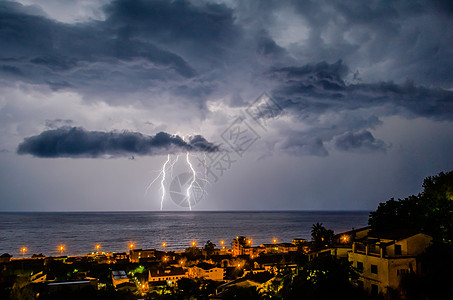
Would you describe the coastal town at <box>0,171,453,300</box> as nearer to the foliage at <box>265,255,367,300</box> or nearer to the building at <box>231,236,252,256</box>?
the foliage at <box>265,255,367,300</box>

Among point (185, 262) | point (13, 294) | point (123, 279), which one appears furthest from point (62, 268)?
point (13, 294)

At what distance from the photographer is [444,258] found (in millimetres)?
16625

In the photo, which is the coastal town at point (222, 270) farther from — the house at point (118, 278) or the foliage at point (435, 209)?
the foliage at point (435, 209)

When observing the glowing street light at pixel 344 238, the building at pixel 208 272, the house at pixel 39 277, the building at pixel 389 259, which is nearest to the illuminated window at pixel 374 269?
the building at pixel 389 259

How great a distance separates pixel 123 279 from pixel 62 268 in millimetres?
9946

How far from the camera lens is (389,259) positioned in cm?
1920

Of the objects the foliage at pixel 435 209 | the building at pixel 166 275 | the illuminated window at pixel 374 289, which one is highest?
the foliage at pixel 435 209

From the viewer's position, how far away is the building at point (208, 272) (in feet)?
123

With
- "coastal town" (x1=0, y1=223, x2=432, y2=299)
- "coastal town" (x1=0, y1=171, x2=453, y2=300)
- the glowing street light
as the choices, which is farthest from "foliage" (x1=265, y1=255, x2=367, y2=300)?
the glowing street light

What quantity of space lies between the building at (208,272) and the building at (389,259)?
19.9 meters

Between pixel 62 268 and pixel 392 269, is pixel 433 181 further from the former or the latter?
pixel 62 268

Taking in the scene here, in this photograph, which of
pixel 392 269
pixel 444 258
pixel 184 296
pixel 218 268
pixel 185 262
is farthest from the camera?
pixel 185 262

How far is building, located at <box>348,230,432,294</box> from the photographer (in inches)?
755

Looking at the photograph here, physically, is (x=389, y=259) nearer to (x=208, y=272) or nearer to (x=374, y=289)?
(x=374, y=289)
